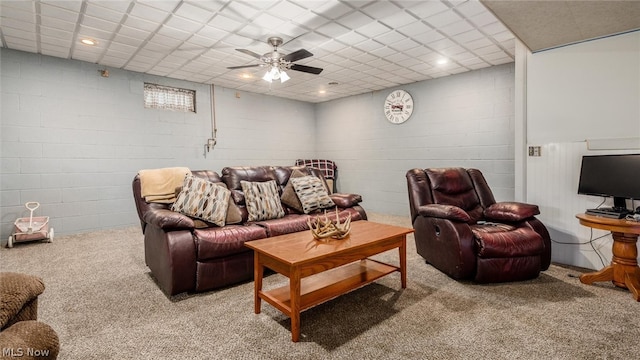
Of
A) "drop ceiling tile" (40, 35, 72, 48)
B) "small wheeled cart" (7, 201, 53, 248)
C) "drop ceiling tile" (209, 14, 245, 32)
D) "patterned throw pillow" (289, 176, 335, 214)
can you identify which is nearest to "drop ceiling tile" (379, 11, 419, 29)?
"drop ceiling tile" (209, 14, 245, 32)

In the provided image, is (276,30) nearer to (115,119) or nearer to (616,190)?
(115,119)

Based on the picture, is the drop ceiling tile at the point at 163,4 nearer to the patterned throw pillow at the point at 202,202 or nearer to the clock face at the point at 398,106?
the patterned throw pillow at the point at 202,202

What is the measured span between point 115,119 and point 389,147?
4.79 meters

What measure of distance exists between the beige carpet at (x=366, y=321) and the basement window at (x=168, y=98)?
3.27m

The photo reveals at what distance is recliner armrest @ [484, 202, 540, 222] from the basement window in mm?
5069

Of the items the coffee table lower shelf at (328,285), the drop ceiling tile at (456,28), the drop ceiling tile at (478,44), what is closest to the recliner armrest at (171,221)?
the coffee table lower shelf at (328,285)

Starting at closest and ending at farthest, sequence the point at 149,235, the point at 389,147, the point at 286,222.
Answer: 1. the point at 149,235
2. the point at 286,222
3. the point at 389,147

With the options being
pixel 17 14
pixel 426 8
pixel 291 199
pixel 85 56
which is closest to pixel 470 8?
pixel 426 8

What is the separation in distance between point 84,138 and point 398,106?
5.26 metres

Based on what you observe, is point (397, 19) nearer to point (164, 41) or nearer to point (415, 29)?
point (415, 29)

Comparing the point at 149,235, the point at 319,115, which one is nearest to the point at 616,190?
the point at 149,235

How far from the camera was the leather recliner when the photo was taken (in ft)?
8.66

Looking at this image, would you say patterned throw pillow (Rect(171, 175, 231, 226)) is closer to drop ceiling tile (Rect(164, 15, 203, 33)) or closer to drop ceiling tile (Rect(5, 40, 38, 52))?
drop ceiling tile (Rect(164, 15, 203, 33))

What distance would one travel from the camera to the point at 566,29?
278cm
